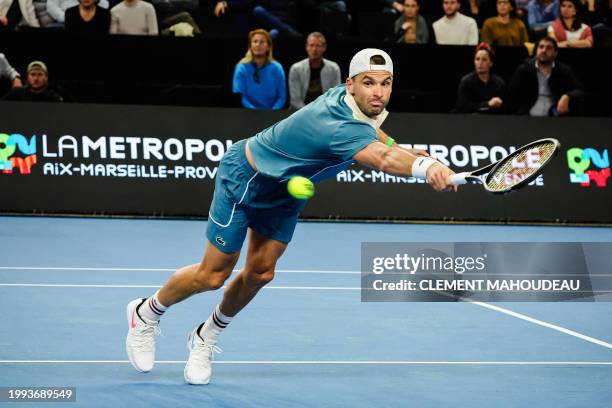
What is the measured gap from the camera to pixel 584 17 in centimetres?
1877

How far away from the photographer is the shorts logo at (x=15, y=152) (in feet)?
47.3

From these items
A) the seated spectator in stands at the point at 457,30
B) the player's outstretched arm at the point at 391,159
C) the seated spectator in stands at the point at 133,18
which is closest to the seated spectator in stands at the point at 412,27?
the seated spectator in stands at the point at 457,30

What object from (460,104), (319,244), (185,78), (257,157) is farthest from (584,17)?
(257,157)

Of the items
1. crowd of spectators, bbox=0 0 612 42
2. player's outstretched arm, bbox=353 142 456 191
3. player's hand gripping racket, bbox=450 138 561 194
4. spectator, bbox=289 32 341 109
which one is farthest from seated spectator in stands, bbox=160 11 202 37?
player's hand gripping racket, bbox=450 138 561 194

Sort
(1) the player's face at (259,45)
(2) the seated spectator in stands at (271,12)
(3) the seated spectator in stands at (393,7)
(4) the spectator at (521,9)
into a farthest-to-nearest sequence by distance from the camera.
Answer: (4) the spectator at (521,9), (3) the seated spectator in stands at (393,7), (2) the seated spectator in stands at (271,12), (1) the player's face at (259,45)

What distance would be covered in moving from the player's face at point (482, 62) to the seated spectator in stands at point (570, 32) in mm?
2313

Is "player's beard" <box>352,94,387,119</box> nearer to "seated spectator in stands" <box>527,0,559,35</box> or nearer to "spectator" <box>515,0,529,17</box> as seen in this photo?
"seated spectator in stands" <box>527,0,559,35</box>

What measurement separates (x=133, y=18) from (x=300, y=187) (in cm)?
1111

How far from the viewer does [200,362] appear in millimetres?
6273

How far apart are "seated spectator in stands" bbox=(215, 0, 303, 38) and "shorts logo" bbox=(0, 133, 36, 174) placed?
4.26m

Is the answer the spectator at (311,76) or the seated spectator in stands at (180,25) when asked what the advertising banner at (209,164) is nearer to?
the spectator at (311,76)

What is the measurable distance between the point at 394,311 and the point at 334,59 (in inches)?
325

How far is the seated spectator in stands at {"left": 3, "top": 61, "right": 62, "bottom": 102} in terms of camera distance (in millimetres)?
14617

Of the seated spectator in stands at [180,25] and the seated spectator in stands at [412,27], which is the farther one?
the seated spectator in stands at [412,27]
